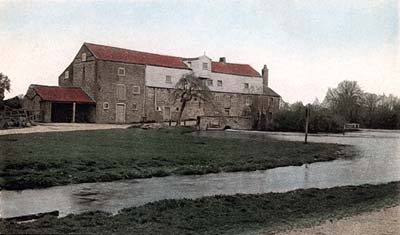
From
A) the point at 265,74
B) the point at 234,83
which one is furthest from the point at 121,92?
the point at 234,83

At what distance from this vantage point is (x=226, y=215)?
211 inches

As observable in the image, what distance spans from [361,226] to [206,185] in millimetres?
3128

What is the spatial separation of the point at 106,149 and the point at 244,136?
594 cm

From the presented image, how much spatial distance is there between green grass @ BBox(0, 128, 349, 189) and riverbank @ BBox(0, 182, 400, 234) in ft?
3.47

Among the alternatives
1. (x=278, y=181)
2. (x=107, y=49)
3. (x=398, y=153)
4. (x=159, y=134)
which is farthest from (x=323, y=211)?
(x=398, y=153)

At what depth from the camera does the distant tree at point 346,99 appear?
7.98m

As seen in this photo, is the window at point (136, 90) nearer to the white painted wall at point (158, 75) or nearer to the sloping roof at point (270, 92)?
the white painted wall at point (158, 75)

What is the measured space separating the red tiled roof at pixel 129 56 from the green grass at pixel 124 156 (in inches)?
42.4

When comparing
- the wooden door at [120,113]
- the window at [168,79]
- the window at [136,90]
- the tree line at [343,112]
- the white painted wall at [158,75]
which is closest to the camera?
the wooden door at [120,113]

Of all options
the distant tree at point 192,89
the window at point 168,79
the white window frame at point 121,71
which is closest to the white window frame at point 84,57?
the white window frame at point 121,71

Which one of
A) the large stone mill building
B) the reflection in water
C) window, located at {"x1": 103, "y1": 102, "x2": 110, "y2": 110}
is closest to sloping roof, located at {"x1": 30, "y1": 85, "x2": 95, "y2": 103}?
the large stone mill building

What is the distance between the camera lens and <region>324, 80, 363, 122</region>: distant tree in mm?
7980

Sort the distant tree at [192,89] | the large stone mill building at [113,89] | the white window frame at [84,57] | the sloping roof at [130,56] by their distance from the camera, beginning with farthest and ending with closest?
the distant tree at [192,89] < the sloping roof at [130,56] < the large stone mill building at [113,89] < the white window frame at [84,57]

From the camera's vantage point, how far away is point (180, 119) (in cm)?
1080
